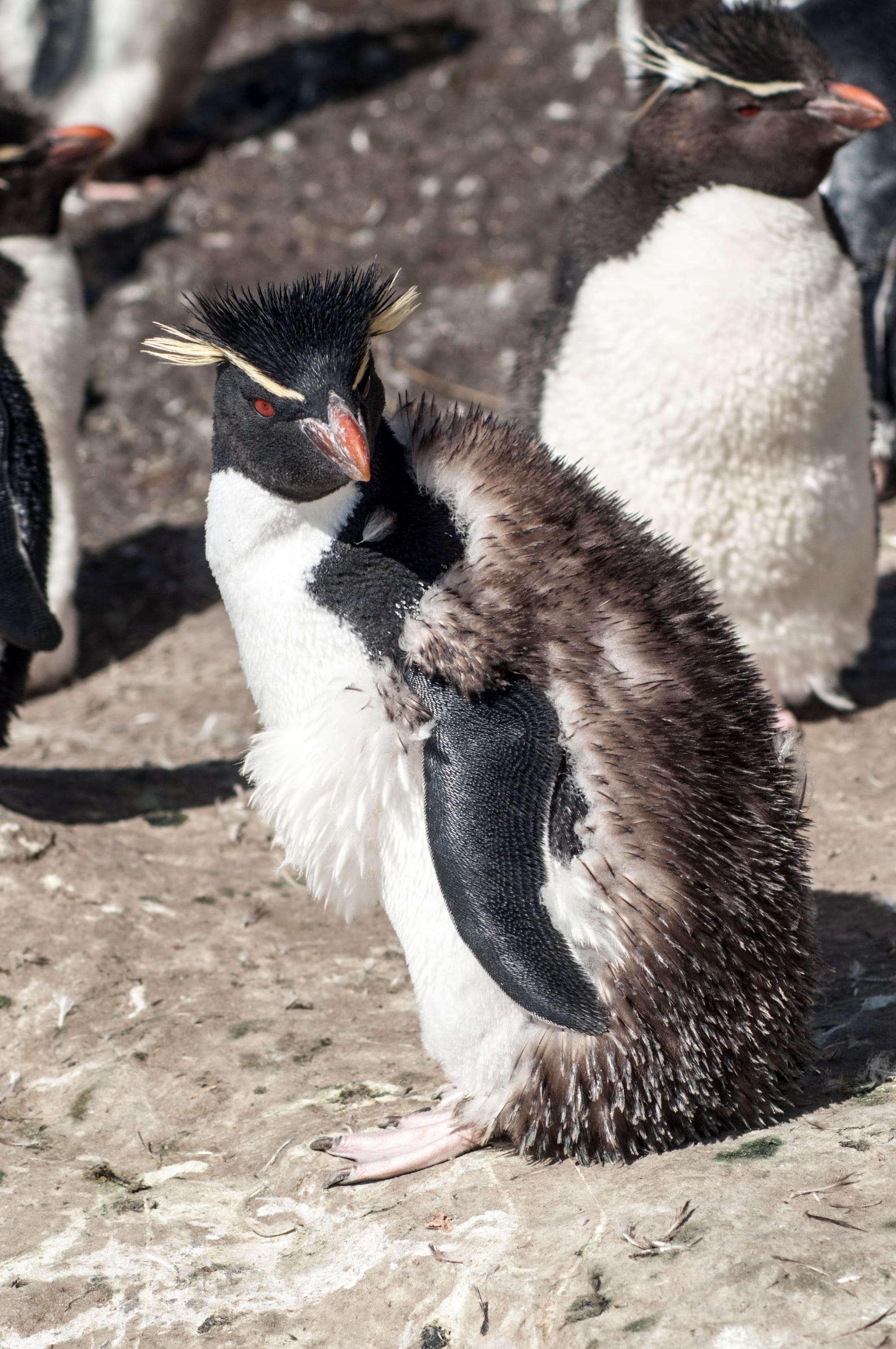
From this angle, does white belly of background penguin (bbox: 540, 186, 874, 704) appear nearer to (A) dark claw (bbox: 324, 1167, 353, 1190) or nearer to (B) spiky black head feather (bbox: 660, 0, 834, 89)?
(B) spiky black head feather (bbox: 660, 0, 834, 89)

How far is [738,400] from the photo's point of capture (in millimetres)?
3977

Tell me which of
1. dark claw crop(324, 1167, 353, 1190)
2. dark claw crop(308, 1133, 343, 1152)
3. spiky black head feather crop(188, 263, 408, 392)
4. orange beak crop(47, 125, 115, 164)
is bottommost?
orange beak crop(47, 125, 115, 164)

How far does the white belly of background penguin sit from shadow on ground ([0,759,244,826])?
142cm

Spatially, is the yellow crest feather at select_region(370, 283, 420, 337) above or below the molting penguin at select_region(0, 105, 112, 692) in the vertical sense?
above

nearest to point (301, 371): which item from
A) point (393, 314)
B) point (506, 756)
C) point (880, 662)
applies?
point (393, 314)

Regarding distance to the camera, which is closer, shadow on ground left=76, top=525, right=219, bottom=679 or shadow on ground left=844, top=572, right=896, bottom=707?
shadow on ground left=844, top=572, right=896, bottom=707

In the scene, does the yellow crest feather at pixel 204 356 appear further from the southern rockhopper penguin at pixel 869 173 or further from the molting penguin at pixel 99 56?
the molting penguin at pixel 99 56

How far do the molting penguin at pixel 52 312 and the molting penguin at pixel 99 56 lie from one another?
321 centimetres

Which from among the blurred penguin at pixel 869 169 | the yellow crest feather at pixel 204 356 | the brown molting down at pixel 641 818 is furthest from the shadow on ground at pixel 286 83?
the brown molting down at pixel 641 818

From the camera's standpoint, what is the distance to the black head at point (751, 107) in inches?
155

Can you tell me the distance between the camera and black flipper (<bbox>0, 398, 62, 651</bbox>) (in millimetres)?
3693

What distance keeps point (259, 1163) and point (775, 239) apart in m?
2.77

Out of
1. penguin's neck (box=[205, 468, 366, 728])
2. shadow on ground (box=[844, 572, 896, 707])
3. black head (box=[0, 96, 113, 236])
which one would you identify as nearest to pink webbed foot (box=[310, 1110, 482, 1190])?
penguin's neck (box=[205, 468, 366, 728])

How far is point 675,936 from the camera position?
87.9 inches
